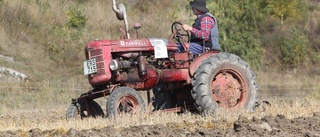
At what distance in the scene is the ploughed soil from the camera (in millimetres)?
8750

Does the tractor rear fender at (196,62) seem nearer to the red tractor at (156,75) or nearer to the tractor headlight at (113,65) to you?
the red tractor at (156,75)

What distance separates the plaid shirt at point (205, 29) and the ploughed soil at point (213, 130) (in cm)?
260

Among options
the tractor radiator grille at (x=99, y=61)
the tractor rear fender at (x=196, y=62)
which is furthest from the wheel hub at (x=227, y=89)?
the tractor radiator grille at (x=99, y=61)

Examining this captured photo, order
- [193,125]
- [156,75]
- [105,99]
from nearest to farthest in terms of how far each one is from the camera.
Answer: [193,125] → [156,75] → [105,99]

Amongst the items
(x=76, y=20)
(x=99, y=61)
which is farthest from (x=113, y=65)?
(x=76, y=20)

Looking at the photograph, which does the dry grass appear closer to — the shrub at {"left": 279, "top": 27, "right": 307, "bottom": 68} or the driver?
the driver

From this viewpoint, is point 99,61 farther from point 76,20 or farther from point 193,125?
point 76,20

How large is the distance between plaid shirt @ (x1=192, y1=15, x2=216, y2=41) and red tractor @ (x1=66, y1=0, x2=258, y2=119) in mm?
269

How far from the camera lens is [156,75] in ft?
39.3

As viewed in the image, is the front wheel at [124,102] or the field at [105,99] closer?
the field at [105,99]

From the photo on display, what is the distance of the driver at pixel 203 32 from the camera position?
12.2m

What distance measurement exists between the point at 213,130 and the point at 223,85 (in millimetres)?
3026

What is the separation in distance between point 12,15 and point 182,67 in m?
18.7

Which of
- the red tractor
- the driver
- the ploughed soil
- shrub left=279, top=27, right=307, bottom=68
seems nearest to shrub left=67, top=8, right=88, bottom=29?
shrub left=279, top=27, right=307, bottom=68
